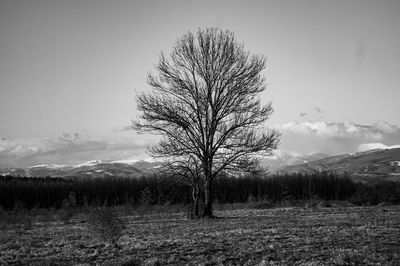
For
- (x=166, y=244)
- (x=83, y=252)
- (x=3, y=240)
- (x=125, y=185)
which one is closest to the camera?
(x=83, y=252)

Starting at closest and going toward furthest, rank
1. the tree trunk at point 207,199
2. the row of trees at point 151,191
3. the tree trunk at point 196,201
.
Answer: the tree trunk at point 207,199, the tree trunk at point 196,201, the row of trees at point 151,191

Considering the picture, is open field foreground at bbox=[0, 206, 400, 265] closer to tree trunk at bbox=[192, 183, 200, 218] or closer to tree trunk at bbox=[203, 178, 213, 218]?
tree trunk at bbox=[203, 178, 213, 218]

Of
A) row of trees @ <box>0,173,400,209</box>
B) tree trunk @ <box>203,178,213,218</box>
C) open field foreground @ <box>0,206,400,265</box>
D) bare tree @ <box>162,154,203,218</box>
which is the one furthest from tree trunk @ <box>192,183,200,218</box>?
row of trees @ <box>0,173,400,209</box>

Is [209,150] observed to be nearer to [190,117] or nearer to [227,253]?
[190,117]

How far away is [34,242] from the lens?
18297mm

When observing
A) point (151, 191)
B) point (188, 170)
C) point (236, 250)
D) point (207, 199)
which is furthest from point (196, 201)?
point (151, 191)

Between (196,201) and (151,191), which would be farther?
(151,191)

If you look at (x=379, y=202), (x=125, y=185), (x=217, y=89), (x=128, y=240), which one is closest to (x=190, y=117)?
(x=217, y=89)

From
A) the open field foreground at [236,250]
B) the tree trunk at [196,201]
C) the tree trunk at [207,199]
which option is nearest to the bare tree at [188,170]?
the tree trunk at [196,201]

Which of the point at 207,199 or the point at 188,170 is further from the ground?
the point at 188,170

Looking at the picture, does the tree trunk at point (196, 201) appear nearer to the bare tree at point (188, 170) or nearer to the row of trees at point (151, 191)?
the bare tree at point (188, 170)

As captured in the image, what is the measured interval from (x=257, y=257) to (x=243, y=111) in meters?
17.3

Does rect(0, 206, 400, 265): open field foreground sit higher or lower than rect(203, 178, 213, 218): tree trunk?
lower

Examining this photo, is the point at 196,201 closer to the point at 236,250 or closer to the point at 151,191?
the point at 236,250
